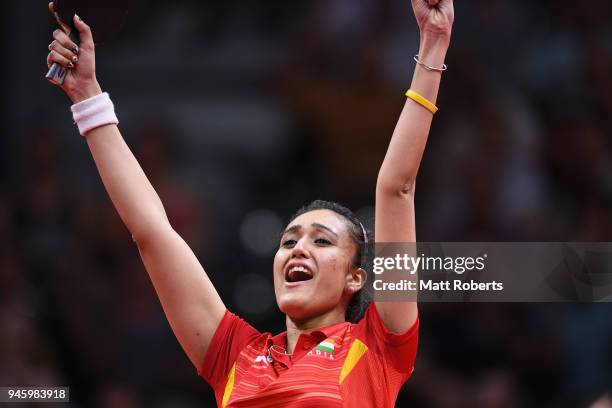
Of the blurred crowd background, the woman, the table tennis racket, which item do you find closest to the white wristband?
the woman

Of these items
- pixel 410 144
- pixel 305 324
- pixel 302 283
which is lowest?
pixel 305 324

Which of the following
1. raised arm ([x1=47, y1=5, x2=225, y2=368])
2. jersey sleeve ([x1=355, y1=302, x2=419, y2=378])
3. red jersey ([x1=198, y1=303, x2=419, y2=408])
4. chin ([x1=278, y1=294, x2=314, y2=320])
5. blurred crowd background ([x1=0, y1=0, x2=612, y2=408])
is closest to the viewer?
red jersey ([x1=198, y1=303, x2=419, y2=408])

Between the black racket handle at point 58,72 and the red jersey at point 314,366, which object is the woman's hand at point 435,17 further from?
the black racket handle at point 58,72

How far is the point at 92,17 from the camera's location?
3.65 m

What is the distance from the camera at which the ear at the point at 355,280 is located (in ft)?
12.7

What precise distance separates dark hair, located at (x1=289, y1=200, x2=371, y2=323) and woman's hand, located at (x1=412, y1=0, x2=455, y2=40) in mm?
876

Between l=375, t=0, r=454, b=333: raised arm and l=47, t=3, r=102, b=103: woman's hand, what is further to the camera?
l=47, t=3, r=102, b=103: woman's hand

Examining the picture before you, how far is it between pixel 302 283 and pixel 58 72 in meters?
1.13

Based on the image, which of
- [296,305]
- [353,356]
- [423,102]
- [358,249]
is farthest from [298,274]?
[423,102]

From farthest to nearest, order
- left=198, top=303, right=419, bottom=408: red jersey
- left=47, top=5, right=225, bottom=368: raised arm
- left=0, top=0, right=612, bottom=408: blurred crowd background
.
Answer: left=0, top=0, right=612, bottom=408: blurred crowd background, left=47, top=5, right=225, bottom=368: raised arm, left=198, top=303, right=419, bottom=408: red jersey

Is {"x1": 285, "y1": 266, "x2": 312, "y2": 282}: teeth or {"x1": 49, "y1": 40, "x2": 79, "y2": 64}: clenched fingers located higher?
{"x1": 49, "y1": 40, "x2": 79, "y2": 64}: clenched fingers

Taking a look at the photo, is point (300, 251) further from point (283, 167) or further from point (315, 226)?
point (283, 167)

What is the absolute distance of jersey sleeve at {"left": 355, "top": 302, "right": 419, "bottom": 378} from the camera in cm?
347

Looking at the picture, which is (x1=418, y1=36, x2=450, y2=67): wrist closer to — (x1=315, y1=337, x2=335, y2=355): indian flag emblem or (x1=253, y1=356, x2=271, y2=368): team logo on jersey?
(x1=315, y1=337, x2=335, y2=355): indian flag emblem
